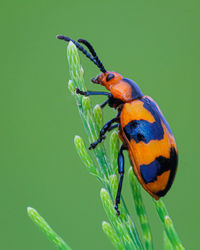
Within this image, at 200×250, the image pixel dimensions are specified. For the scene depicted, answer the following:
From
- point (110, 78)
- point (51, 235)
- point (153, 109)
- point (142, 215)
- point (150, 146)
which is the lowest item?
point (142, 215)

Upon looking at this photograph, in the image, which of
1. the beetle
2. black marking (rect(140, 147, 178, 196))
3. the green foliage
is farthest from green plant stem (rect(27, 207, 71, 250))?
black marking (rect(140, 147, 178, 196))

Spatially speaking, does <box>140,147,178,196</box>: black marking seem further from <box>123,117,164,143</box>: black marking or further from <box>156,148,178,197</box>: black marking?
<box>123,117,164,143</box>: black marking

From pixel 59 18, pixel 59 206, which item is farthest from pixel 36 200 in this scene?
pixel 59 18

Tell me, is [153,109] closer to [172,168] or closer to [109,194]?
[172,168]

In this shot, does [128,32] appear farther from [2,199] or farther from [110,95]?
[110,95]

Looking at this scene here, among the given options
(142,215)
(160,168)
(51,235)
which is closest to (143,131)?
(160,168)
